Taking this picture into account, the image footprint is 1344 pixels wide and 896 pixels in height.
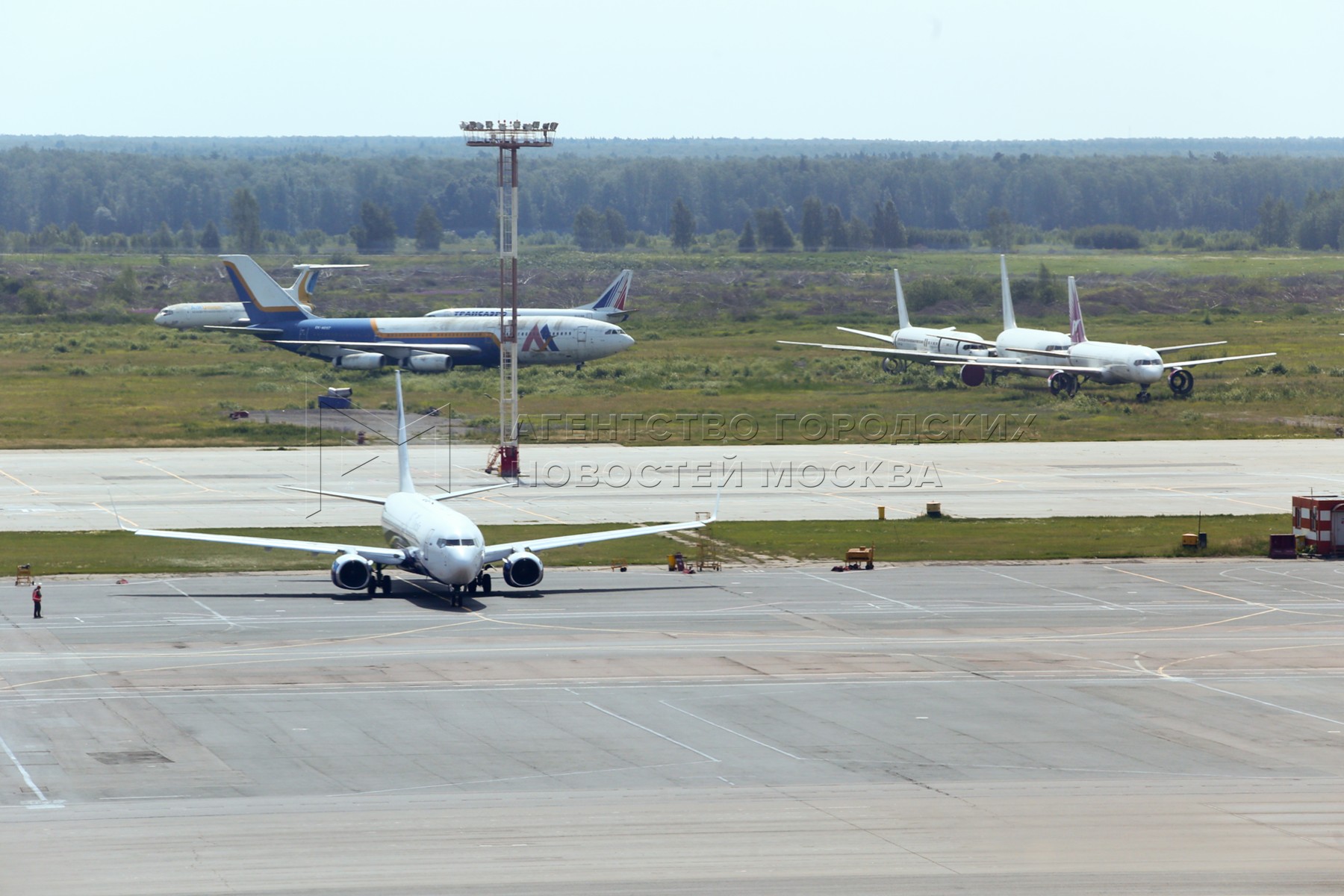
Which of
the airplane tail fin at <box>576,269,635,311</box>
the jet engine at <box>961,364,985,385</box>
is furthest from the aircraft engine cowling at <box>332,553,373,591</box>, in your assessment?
the airplane tail fin at <box>576,269,635,311</box>

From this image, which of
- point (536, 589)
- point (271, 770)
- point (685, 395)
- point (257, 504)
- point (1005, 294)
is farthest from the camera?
point (1005, 294)

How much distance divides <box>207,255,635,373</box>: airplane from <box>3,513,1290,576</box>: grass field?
61106 mm

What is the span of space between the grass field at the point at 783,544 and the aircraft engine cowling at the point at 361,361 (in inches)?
2366

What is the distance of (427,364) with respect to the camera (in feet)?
421

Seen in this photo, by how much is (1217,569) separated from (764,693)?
27539 millimetres

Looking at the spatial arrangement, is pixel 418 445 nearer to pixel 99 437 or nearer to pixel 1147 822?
pixel 99 437

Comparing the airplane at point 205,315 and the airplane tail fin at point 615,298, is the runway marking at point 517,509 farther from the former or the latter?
the airplane at point 205,315

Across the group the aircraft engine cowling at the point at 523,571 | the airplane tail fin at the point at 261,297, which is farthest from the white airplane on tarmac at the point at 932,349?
the aircraft engine cowling at the point at 523,571

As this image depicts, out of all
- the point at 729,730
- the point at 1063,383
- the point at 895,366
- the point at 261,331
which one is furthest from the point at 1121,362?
the point at 729,730

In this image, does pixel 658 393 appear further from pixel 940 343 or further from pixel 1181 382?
pixel 1181 382

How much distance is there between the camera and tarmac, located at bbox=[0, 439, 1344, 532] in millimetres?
72938

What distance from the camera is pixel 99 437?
97.4m

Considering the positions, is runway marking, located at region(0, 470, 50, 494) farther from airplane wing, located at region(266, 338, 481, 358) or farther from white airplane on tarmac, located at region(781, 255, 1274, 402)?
white airplane on tarmac, located at region(781, 255, 1274, 402)

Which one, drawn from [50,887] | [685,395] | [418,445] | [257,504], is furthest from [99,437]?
[50,887]
